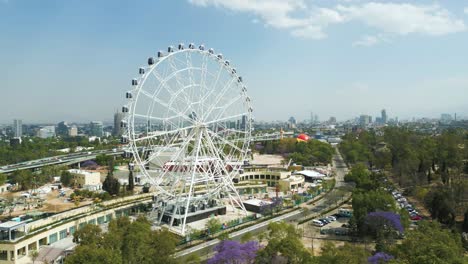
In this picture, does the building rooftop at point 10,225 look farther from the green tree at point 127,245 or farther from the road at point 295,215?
the road at point 295,215

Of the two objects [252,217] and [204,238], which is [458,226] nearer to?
[252,217]

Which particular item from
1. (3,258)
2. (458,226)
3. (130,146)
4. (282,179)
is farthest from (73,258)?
(282,179)

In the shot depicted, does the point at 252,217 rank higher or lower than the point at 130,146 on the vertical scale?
lower

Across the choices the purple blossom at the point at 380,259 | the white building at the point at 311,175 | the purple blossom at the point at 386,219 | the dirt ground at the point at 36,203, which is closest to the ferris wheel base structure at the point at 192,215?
the dirt ground at the point at 36,203

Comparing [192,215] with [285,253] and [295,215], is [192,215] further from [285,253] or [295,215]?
[285,253]

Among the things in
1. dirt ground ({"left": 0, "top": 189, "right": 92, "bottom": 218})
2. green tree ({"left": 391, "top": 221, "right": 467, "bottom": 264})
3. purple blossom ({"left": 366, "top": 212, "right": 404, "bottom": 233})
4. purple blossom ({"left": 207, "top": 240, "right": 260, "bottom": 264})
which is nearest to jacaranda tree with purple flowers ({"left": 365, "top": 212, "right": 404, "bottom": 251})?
purple blossom ({"left": 366, "top": 212, "right": 404, "bottom": 233})

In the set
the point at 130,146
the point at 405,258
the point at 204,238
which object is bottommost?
the point at 204,238
